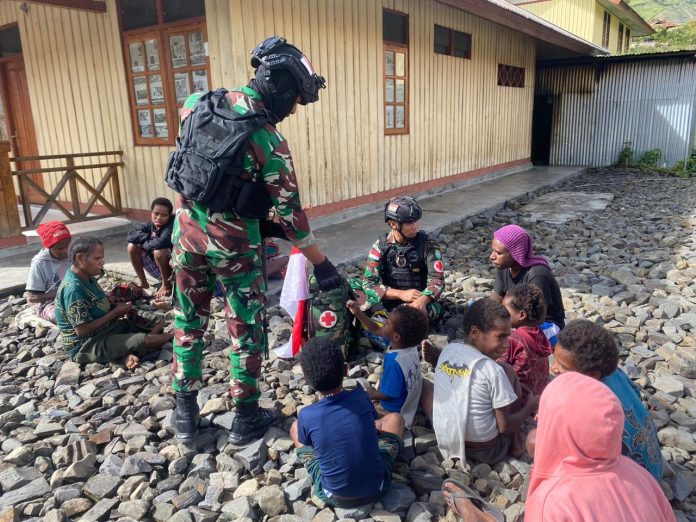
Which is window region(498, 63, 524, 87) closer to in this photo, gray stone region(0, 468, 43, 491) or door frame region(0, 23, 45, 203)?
door frame region(0, 23, 45, 203)

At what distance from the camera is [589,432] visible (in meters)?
1.56

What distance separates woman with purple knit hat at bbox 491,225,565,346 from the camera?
3.45 meters

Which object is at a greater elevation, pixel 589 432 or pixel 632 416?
pixel 589 432

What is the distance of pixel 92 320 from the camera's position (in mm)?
3686

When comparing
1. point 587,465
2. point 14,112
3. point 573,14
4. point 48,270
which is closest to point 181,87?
point 48,270

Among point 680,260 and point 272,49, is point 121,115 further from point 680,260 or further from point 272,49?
point 680,260

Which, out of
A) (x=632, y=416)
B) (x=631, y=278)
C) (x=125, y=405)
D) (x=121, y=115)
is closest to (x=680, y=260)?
(x=631, y=278)

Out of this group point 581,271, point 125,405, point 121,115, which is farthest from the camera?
point 121,115

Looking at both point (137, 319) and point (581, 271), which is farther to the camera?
point (581, 271)

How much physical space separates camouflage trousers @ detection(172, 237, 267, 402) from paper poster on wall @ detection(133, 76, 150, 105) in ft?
16.1

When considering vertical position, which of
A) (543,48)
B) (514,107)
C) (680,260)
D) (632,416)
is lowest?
(680,260)

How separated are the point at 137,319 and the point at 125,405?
0.90 metres

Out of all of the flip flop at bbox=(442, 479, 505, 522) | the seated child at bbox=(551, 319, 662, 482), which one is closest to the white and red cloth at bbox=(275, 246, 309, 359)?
the flip flop at bbox=(442, 479, 505, 522)

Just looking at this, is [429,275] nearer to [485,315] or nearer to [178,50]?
[485,315]
